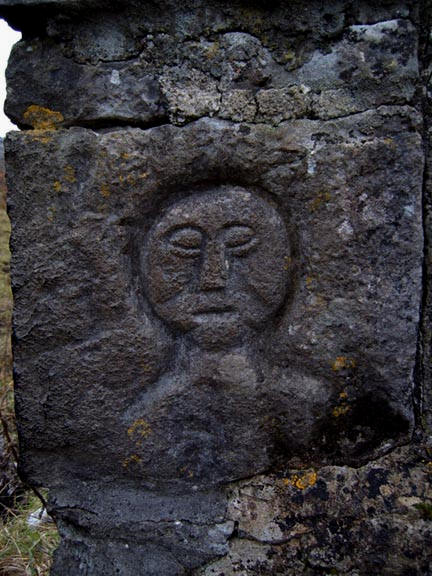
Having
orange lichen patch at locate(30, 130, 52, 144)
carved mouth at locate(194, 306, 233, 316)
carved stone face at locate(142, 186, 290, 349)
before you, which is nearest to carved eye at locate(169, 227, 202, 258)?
carved stone face at locate(142, 186, 290, 349)

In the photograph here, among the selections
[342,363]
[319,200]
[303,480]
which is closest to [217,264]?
[319,200]

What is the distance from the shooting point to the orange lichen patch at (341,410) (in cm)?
136

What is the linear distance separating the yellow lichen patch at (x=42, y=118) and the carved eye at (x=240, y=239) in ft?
1.67

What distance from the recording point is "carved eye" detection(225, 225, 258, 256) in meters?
1.30

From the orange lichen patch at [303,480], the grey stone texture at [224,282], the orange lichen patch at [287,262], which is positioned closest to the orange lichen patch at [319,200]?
the grey stone texture at [224,282]

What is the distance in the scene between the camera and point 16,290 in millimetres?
1317

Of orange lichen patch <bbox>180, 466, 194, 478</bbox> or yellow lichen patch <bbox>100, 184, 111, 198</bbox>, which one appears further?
orange lichen patch <bbox>180, 466, 194, 478</bbox>

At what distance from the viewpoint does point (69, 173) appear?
4.13 ft

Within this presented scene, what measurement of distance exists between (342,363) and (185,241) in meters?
0.51

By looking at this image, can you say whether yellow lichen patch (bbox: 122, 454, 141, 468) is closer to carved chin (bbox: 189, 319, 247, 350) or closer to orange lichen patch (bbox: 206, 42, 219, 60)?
carved chin (bbox: 189, 319, 247, 350)

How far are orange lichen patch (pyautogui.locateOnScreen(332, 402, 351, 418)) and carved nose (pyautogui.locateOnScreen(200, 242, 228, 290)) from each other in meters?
0.45

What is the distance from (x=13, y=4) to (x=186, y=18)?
406 millimetres

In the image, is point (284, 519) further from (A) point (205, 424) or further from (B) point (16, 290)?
(B) point (16, 290)

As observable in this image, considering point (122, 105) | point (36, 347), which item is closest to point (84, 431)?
point (36, 347)
